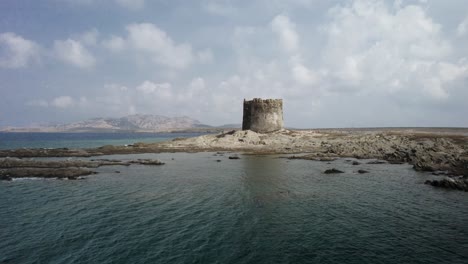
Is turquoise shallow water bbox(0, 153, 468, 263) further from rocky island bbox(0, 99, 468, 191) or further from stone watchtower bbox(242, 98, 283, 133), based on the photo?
stone watchtower bbox(242, 98, 283, 133)

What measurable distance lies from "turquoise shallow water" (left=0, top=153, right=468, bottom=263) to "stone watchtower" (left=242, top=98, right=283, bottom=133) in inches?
1727

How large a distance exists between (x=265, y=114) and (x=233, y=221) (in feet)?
194

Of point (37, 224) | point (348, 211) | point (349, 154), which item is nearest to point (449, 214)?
point (348, 211)

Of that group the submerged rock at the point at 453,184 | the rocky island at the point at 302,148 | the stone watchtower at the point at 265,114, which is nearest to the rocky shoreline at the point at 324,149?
the rocky island at the point at 302,148

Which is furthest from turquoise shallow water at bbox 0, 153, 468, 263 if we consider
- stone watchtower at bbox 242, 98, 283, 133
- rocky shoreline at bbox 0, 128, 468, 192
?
stone watchtower at bbox 242, 98, 283, 133

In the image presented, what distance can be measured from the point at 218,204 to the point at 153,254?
927 cm

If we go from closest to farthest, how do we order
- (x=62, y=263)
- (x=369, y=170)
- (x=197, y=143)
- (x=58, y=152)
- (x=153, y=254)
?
(x=62, y=263)
(x=153, y=254)
(x=369, y=170)
(x=58, y=152)
(x=197, y=143)

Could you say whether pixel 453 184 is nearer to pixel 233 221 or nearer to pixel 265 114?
pixel 233 221

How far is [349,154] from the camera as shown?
183 feet

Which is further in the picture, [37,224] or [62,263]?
[37,224]

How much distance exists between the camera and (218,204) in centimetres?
2430

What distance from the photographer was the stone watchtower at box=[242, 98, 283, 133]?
254 feet

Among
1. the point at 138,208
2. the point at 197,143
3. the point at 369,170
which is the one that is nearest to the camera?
the point at 138,208

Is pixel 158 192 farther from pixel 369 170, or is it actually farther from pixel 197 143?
pixel 197 143
